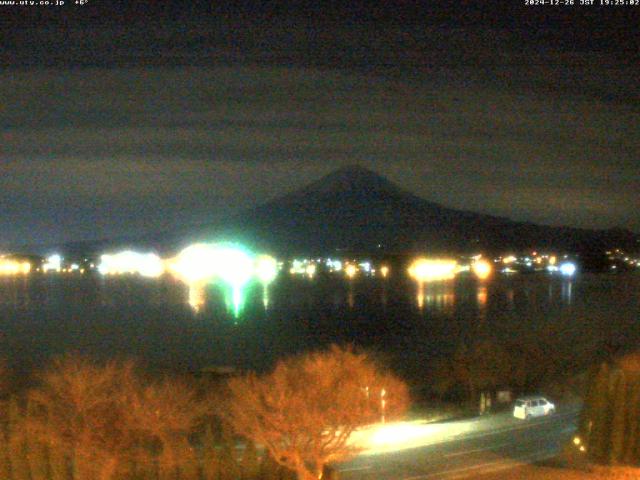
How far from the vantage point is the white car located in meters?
10.7

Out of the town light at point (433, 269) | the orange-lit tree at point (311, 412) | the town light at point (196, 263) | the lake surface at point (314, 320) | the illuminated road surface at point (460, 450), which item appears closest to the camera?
the orange-lit tree at point (311, 412)

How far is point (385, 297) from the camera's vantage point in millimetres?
33531

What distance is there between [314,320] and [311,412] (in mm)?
20508

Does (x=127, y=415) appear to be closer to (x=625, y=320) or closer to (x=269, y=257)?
(x=625, y=320)

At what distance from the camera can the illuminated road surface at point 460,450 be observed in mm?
6738

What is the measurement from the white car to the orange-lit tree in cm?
520

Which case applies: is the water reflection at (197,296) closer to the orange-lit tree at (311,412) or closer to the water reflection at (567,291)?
the water reflection at (567,291)

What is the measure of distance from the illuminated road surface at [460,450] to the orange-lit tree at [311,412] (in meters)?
0.91

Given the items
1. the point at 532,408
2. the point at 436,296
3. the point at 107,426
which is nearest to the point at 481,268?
the point at 436,296

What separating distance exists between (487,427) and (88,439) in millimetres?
5010

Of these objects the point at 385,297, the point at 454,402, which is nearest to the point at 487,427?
the point at 454,402

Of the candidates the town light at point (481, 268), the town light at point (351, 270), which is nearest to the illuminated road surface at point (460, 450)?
the town light at point (351, 270)

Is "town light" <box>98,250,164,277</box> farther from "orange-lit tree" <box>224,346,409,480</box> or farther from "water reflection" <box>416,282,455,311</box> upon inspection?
"orange-lit tree" <box>224,346,409,480</box>

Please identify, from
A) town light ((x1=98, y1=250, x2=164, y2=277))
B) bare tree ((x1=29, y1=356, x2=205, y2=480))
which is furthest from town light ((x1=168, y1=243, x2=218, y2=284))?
bare tree ((x1=29, y1=356, x2=205, y2=480))
